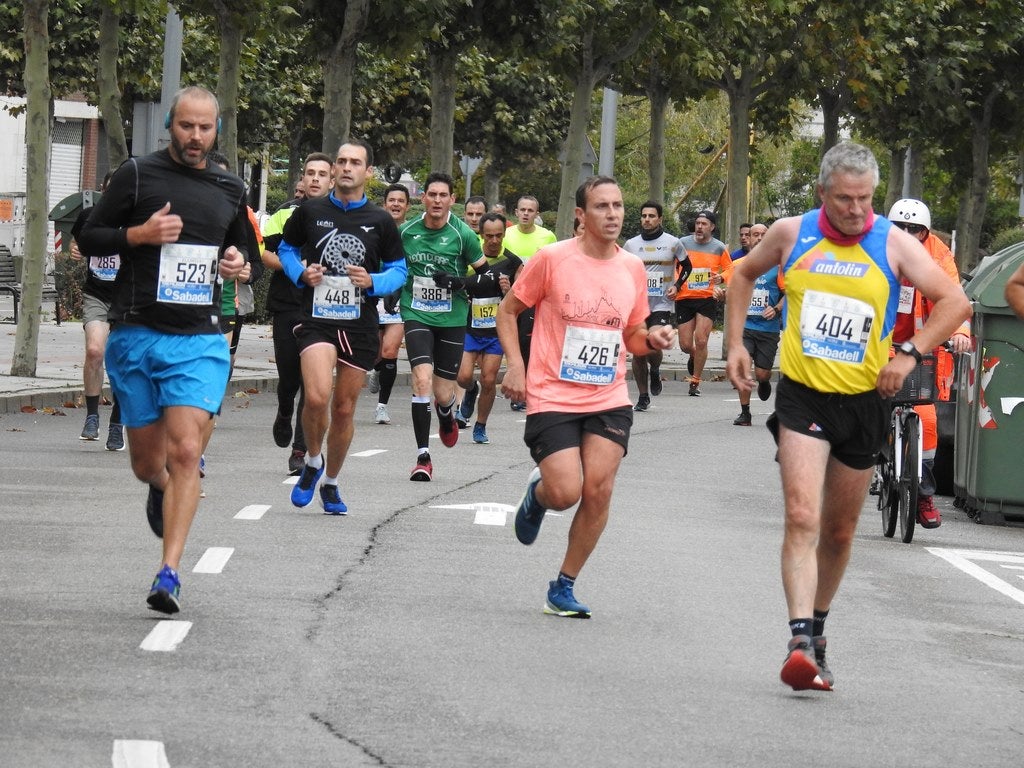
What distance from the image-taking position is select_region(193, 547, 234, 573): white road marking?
9258 millimetres

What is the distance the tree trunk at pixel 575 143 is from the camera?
3012 cm

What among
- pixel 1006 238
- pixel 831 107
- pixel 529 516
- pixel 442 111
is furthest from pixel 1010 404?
pixel 1006 238

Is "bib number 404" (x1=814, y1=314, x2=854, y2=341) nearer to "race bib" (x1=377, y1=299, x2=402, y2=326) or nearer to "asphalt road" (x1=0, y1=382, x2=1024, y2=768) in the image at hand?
"asphalt road" (x1=0, y1=382, x2=1024, y2=768)

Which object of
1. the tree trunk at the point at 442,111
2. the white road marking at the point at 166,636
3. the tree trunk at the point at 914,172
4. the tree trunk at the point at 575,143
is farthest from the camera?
the tree trunk at the point at 914,172

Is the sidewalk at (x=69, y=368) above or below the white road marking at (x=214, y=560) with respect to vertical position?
below

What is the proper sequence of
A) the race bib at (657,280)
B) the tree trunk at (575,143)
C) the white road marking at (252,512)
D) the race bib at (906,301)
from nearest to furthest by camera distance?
1. the white road marking at (252,512)
2. the race bib at (906,301)
3. the race bib at (657,280)
4. the tree trunk at (575,143)

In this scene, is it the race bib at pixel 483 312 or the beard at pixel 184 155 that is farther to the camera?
the race bib at pixel 483 312

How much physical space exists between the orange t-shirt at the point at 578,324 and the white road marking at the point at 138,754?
10.1 ft

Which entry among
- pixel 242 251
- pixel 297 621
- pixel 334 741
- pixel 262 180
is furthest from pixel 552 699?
pixel 262 180

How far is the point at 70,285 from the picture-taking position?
31.8 m

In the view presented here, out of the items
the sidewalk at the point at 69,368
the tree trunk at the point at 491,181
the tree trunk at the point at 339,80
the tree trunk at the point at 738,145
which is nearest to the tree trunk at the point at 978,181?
the tree trunk at the point at 738,145

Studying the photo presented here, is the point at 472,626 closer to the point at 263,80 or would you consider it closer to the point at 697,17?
the point at 697,17

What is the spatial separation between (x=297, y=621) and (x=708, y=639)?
5.08ft

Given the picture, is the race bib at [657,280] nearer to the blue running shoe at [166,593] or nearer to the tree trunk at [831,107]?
the blue running shoe at [166,593]
